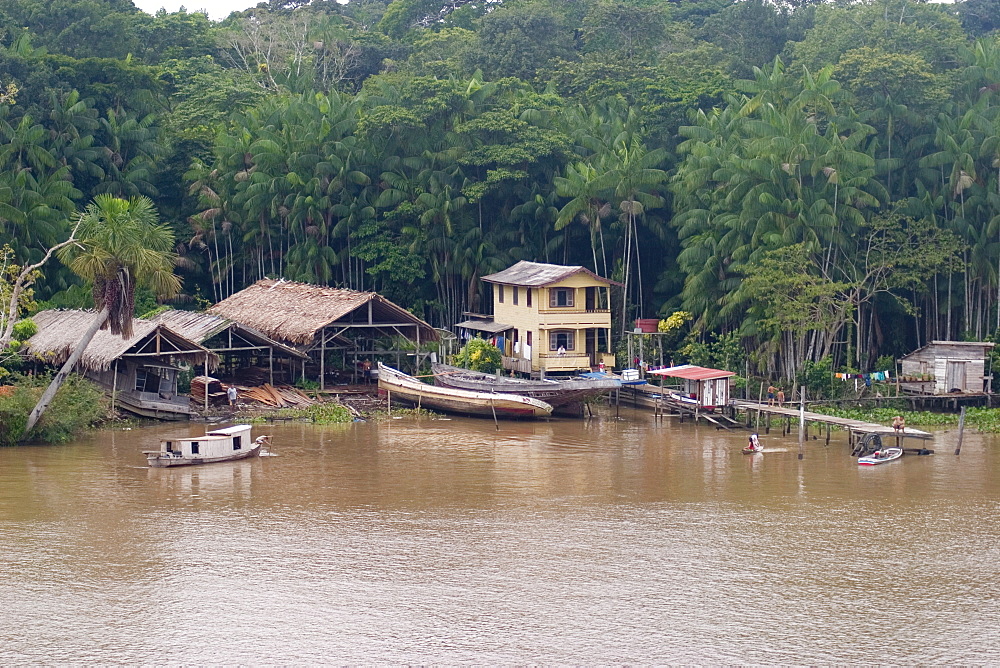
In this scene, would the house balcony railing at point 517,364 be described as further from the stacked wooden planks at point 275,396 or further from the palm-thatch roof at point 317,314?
the stacked wooden planks at point 275,396

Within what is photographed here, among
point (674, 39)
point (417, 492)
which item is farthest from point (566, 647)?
point (674, 39)

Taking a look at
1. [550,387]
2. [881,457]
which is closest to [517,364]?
[550,387]

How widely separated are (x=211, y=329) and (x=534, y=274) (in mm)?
11349

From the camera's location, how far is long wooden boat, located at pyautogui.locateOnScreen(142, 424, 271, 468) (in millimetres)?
32844

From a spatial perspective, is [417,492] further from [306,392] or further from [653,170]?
[653,170]

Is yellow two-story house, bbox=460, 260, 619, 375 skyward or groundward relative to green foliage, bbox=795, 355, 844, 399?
skyward

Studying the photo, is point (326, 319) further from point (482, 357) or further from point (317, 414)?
point (482, 357)

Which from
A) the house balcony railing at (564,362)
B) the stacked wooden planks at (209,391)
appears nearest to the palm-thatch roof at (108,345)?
the stacked wooden planks at (209,391)

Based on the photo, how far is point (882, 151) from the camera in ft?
156

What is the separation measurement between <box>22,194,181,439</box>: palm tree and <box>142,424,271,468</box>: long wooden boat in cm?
398

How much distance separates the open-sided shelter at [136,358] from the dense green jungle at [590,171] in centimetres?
356

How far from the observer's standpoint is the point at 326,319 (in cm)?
4272

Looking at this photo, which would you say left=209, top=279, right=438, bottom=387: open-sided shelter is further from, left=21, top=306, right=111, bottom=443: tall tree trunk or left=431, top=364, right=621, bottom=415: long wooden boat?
left=21, top=306, right=111, bottom=443: tall tree trunk

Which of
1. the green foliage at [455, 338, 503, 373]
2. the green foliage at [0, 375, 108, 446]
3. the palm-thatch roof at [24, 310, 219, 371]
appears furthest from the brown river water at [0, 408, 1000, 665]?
the green foliage at [455, 338, 503, 373]
